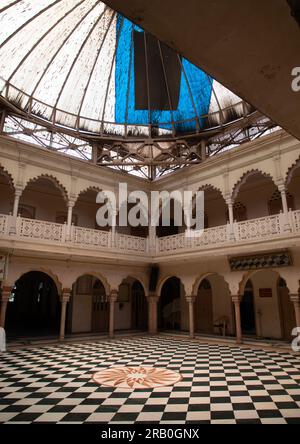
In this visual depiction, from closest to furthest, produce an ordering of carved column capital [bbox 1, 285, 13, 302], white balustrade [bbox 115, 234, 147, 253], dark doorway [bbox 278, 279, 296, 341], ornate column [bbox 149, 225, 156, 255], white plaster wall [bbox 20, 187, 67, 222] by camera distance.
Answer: carved column capital [bbox 1, 285, 13, 302], dark doorway [bbox 278, 279, 296, 341], white balustrade [bbox 115, 234, 147, 253], white plaster wall [bbox 20, 187, 67, 222], ornate column [bbox 149, 225, 156, 255]

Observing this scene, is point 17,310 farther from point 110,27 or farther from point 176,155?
point 110,27

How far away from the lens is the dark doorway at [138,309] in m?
17.5

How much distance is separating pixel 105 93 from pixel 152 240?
7.08 metres

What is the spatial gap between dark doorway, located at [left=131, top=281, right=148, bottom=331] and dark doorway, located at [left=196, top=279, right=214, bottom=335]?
10.7 ft

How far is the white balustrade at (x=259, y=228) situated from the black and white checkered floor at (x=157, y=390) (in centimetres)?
396

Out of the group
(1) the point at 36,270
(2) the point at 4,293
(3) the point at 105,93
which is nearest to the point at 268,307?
(1) the point at 36,270

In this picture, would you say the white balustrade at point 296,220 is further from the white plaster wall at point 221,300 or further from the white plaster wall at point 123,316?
the white plaster wall at point 123,316

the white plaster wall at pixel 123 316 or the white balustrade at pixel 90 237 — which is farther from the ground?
the white balustrade at pixel 90 237

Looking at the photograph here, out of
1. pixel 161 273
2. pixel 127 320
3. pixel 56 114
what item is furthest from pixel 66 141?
pixel 127 320

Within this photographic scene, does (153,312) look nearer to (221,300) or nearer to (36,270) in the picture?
(221,300)

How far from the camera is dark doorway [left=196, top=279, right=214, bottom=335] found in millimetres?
15610

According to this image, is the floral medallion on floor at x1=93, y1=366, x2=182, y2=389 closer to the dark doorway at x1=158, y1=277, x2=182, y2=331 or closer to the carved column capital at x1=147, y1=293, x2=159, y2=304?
the carved column capital at x1=147, y1=293, x2=159, y2=304

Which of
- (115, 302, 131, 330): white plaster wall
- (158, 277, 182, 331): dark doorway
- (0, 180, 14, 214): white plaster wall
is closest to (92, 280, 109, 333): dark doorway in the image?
(115, 302, 131, 330): white plaster wall

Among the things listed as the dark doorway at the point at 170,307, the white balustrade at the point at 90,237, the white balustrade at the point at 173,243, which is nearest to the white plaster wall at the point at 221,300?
the dark doorway at the point at 170,307
